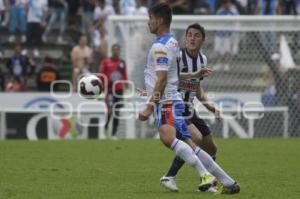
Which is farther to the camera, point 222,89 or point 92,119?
point 222,89

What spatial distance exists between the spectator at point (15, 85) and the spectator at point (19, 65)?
0.21 metres

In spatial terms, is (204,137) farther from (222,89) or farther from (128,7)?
(128,7)

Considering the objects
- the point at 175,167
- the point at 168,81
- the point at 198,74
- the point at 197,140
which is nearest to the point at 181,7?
the point at 197,140

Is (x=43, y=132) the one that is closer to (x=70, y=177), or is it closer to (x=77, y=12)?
(x=77, y=12)

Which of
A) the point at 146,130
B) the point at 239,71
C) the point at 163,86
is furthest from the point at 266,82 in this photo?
the point at 163,86

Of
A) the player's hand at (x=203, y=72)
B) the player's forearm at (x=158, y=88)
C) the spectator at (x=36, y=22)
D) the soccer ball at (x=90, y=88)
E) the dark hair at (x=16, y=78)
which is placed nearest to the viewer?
the player's forearm at (x=158, y=88)

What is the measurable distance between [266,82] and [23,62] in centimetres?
752

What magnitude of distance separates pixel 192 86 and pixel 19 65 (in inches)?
664

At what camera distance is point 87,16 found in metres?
31.8

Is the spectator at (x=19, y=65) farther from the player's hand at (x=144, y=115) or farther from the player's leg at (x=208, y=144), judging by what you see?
the player's hand at (x=144, y=115)

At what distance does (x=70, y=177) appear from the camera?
13391mm

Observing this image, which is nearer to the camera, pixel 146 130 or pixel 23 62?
pixel 146 130

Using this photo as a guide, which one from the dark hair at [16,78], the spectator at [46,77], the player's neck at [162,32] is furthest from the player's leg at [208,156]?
the dark hair at [16,78]

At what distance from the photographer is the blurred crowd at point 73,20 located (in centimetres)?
2814
